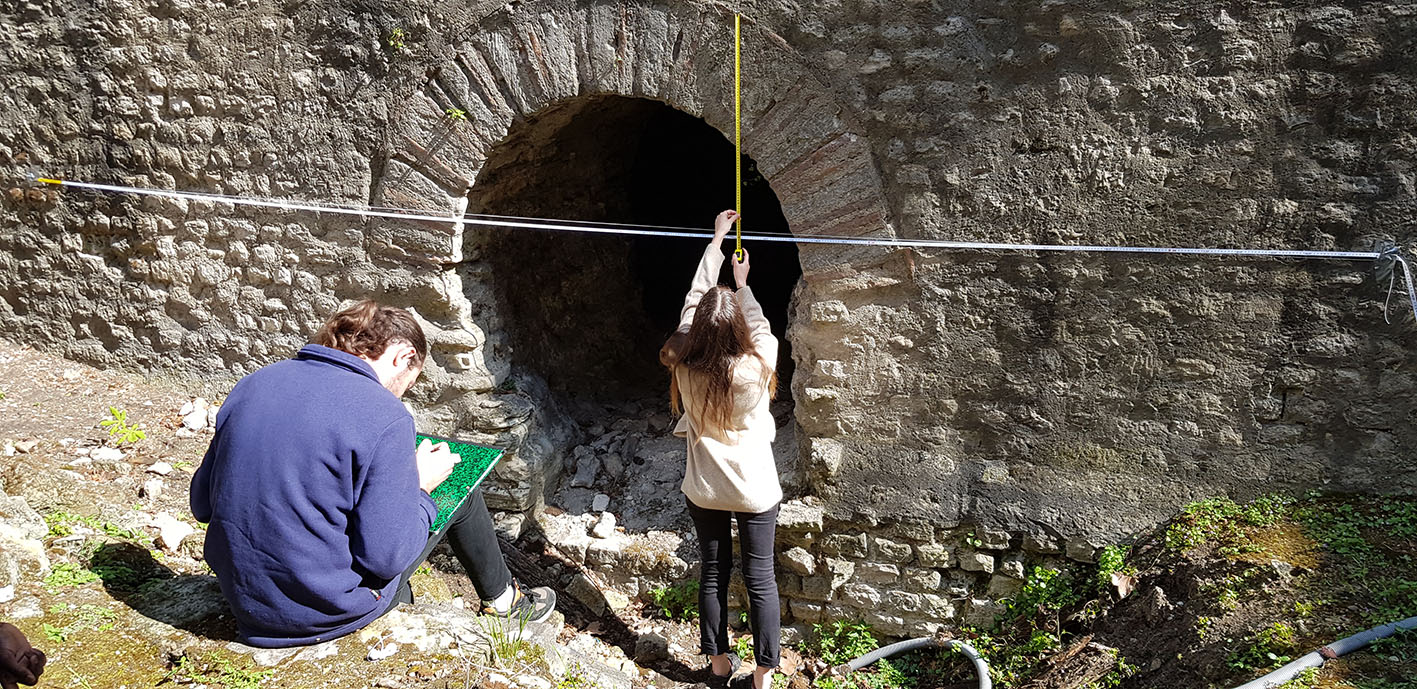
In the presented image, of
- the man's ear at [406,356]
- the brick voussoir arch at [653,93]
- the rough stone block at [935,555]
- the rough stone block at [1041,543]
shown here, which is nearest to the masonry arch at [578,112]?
the brick voussoir arch at [653,93]

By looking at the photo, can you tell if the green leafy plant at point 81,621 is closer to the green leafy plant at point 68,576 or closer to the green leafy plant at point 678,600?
the green leafy plant at point 68,576

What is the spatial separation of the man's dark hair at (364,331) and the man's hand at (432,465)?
37 cm

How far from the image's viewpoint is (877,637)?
13.4 ft

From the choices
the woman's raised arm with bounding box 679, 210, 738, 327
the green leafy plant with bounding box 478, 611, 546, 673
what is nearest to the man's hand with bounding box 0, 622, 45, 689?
the green leafy plant with bounding box 478, 611, 546, 673

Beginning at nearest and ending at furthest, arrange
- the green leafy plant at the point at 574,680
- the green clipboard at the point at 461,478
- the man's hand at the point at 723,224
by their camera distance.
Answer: the green leafy plant at the point at 574,680, the green clipboard at the point at 461,478, the man's hand at the point at 723,224

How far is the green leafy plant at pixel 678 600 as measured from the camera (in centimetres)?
422

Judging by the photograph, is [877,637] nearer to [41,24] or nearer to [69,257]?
[69,257]

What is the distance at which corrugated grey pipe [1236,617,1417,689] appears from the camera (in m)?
2.85

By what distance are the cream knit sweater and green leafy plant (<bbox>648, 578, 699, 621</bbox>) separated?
99 centimetres

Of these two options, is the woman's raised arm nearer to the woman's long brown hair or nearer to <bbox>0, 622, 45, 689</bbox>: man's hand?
the woman's long brown hair

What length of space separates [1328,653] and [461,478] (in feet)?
9.55

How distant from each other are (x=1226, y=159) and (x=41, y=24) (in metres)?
5.41

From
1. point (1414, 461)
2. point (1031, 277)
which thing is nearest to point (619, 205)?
point (1031, 277)

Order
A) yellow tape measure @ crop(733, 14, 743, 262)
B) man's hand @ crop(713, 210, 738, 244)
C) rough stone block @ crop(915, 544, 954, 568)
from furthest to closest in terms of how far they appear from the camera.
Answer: rough stone block @ crop(915, 544, 954, 568) → yellow tape measure @ crop(733, 14, 743, 262) → man's hand @ crop(713, 210, 738, 244)
